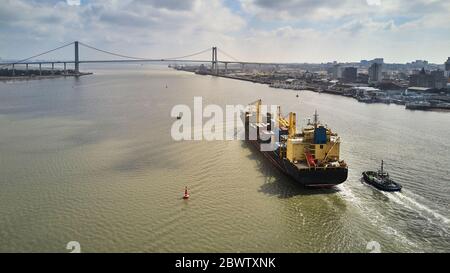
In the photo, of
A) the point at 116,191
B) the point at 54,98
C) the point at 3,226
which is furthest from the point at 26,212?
the point at 54,98

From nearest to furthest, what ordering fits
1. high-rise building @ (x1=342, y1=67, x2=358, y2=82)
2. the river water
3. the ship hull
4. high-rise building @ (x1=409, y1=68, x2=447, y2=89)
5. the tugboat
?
1. the river water
2. the tugboat
3. the ship hull
4. high-rise building @ (x1=409, y1=68, x2=447, y2=89)
5. high-rise building @ (x1=342, y1=67, x2=358, y2=82)

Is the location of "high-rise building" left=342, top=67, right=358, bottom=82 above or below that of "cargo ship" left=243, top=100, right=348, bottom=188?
above

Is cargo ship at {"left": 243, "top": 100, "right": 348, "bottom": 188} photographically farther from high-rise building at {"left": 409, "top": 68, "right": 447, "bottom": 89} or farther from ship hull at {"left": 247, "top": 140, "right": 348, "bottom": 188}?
high-rise building at {"left": 409, "top": 68, "right": 447, "bottom": 89}

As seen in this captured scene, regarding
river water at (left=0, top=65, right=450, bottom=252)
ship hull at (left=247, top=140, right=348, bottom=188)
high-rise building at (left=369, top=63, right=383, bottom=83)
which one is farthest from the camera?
high-rise building at (left=369, top=63, right=383, bottom=83)

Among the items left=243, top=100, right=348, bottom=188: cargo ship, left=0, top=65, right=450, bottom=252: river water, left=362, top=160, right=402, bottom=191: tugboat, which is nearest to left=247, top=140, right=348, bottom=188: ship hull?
left=243, top=100, right=348, bottom=188: cargo ship

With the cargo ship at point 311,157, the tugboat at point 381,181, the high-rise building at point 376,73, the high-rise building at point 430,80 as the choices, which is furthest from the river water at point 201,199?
the high-rise building at point 376,73
